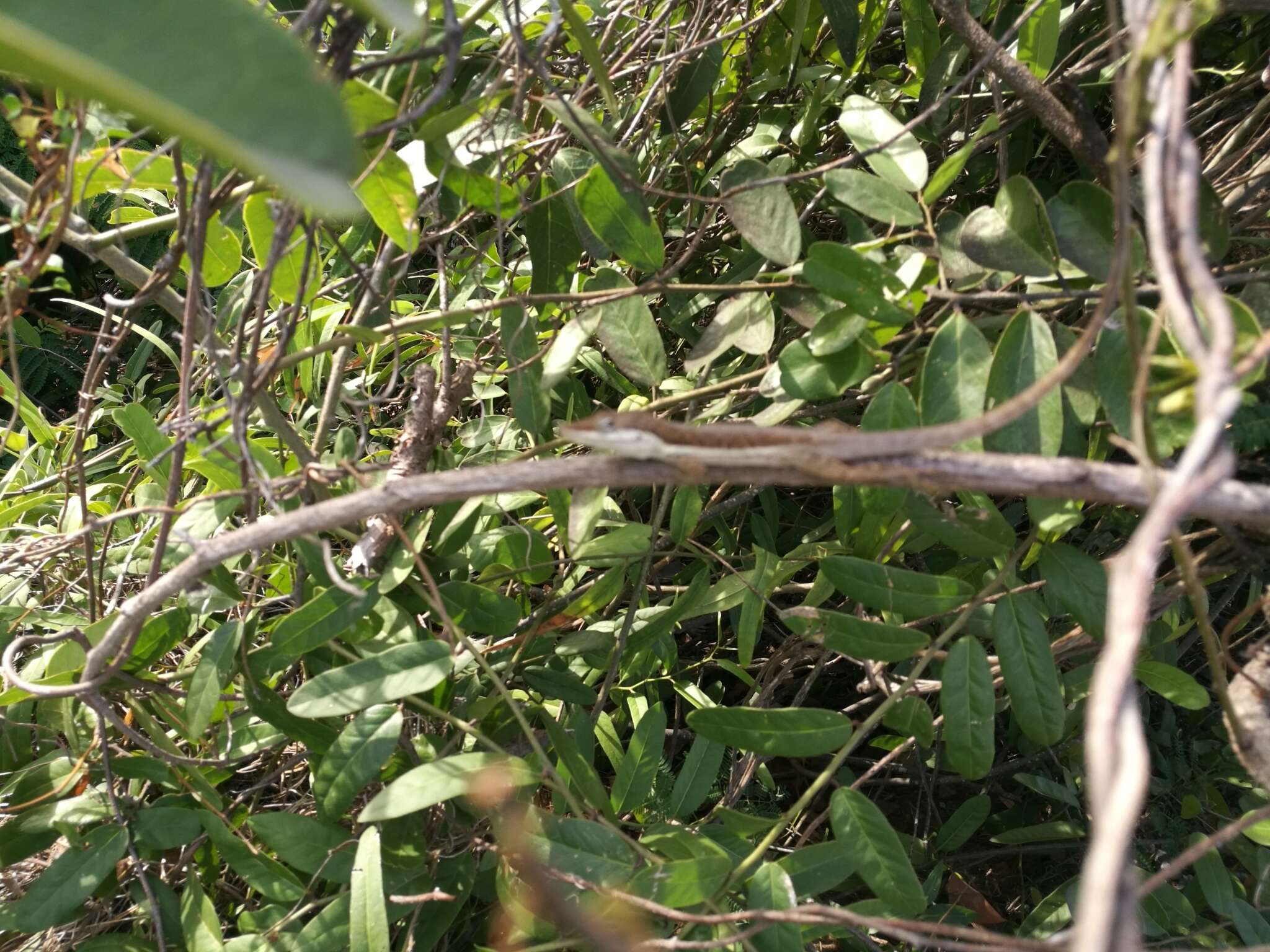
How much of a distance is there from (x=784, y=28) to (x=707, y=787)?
116cm

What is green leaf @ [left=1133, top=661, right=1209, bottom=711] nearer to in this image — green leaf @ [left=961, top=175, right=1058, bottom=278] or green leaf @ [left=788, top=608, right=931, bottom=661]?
green leaf @ [left=788, top=608, right=931, bottom=661]

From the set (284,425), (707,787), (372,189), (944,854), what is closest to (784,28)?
(372,189)

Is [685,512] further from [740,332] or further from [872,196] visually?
[872,196]

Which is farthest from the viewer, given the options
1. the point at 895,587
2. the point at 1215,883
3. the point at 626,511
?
the point at 626,511

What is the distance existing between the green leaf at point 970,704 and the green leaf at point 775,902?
0.23 meters

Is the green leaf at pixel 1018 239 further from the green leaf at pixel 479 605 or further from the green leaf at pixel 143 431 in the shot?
the green leaf at pixel 143 431

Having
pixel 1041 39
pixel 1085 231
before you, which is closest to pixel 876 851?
pixel 1085 231

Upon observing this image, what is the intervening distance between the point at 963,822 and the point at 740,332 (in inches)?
34.1

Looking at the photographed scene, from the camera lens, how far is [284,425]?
36.8 inches

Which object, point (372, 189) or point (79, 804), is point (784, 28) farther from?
point (79, 804)

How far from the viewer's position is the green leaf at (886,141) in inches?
35.9

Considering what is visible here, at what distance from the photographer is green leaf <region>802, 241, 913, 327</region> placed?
0.79 metres

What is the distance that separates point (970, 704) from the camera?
0.88 meters

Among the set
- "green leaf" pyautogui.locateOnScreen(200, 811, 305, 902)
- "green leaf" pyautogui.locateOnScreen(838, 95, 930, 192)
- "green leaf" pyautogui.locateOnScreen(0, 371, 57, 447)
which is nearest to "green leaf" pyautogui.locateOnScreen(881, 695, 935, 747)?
"green leaf" pyautogui.locateOnScreen(838, 95, 930, 192)
